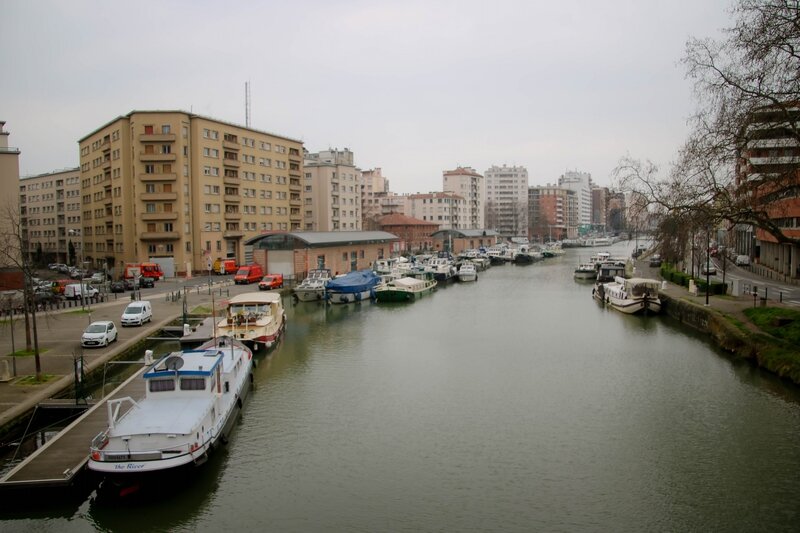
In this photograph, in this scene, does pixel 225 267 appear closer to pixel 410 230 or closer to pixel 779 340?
pixel 779 340

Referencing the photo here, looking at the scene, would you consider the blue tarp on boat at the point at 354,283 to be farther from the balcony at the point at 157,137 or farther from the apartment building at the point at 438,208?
the apartment building at the point at 438,208

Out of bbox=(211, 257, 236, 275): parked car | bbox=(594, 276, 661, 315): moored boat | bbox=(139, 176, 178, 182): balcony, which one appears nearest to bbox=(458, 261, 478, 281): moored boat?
bbox=(211, 257, 236, 275): parked car

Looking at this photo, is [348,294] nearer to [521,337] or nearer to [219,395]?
[521,337]

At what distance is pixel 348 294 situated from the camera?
147 ft

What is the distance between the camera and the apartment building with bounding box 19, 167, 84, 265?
82375 mm

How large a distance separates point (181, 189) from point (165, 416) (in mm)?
45185

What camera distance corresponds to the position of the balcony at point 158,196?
55.1m

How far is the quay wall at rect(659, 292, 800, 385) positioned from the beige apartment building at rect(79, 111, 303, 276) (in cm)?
3933

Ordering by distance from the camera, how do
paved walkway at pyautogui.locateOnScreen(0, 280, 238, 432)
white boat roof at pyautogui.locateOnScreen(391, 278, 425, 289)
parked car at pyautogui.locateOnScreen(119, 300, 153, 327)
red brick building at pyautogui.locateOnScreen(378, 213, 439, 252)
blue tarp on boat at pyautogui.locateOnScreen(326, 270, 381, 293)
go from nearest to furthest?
paved walkway at pyautogui.locateOnScreen(0, 280, 238, 432) < parked car at pyautogui.locateOnScreen(119, 300, 153, 327) < blue tarp on boat at pyautogui.locateOnScreen(326, 270, 381, 293) < white boat roof at pyautogui.locateOnScreen(391, 278, 425, 289) < red brick building at pyautogui.locateOnScreen(378, 213, 439, 252)

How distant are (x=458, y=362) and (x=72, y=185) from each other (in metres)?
77.8

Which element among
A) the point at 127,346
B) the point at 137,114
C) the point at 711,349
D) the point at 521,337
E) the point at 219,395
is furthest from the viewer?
the point at 137,114

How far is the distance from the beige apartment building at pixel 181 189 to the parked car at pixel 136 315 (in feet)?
78.8

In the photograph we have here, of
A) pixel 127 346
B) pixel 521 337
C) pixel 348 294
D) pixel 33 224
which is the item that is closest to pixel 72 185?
pixel 33 224

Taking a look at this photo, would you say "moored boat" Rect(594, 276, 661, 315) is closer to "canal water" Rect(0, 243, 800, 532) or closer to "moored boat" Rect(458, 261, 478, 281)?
"canal water" Rect(0, 243, 800, 532)
